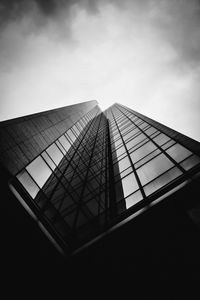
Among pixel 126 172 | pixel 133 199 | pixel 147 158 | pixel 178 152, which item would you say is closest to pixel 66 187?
pixel 126 172

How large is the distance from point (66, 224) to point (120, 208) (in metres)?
3.11

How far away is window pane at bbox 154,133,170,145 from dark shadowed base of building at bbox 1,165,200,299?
6.49m

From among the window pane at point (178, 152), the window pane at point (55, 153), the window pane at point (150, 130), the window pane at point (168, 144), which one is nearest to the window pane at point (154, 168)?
the window pane at point (178, 152)

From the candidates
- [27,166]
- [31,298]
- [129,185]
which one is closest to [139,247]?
[129,185]

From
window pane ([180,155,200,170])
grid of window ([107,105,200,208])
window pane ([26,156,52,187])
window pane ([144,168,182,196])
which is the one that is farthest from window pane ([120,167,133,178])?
window pane ([26,156,52,187])

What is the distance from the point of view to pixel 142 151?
1352cm

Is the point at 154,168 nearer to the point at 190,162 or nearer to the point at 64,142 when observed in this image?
Result: the point at 190,162

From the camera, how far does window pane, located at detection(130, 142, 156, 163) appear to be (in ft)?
42.4

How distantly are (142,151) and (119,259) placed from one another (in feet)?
26.1

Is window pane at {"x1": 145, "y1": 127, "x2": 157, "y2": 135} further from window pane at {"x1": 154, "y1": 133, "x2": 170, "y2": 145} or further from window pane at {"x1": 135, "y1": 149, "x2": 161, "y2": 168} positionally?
window pane at {"x1": 135, "y1": 149, "x2": 161, "y2": 168}

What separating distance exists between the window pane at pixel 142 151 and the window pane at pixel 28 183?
6.64 metres

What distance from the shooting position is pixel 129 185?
35.8 ft

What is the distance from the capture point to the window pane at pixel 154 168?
9.94 m

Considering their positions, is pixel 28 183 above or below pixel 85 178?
above
